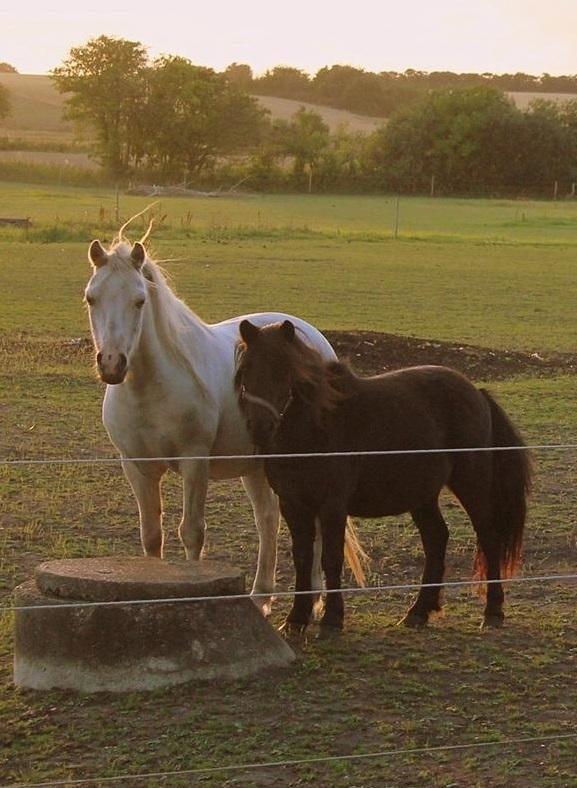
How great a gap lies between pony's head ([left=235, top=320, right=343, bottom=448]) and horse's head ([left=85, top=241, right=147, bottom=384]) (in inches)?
20.9

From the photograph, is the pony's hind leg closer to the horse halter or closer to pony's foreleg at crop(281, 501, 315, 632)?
pony's foreleg at crop(281, 501, 315, 632)

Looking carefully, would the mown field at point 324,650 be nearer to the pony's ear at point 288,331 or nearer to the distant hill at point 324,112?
the pony's ear at point 288,331

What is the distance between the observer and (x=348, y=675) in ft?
18.4

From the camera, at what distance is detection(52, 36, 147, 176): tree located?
73562mm

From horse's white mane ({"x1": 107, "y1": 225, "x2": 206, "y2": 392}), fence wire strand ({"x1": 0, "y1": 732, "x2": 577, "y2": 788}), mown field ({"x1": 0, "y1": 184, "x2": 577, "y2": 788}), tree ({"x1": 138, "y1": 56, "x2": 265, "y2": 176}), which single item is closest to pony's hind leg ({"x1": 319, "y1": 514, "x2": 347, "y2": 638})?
mown field ({"x1": 0, "y1": 184, "x2": 577, "y2": 788})

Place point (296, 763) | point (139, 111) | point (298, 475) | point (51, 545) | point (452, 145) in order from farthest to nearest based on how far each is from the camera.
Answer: point (139, 111)
point (452, 145)
point (51, 545)
point (298, 475)
point (296, 763)

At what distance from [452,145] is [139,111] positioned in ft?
61.7

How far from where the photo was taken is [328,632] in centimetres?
610

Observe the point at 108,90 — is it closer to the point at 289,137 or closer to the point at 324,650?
the point at 289,137

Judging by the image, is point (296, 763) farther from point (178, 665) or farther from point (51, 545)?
point (51, 545)

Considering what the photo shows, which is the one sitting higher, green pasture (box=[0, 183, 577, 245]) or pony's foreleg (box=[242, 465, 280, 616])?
pony's foreleg (box=[242, 465, 280, 616])

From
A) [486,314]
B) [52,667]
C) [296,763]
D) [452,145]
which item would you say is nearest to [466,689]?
[296,763]

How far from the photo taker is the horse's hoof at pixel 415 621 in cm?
636

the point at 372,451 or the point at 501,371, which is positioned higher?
the point at 372,451
